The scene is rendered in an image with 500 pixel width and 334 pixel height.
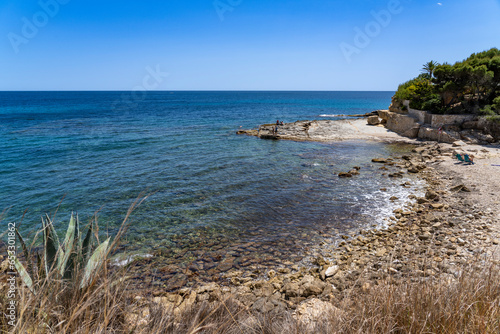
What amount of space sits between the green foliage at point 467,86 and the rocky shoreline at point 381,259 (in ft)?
58.0

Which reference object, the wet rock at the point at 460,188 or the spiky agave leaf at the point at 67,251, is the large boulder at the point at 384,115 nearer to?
the wet rock at the point at 460,188

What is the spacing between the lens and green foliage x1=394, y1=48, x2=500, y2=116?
24819 millimetres

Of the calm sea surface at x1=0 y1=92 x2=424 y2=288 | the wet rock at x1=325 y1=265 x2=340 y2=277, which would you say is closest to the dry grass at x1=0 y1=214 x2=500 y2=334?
the calm sea surface at x1=0 y1=92 x2=424 y2=288

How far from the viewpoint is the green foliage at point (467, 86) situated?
81.4ft

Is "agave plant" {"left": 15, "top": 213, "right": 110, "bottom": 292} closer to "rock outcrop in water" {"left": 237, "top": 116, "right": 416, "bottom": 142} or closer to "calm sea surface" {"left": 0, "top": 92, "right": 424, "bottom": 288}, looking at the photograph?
"calm sea surface" {"left": 0, "top": 92, "right": 424, "bottom": 288}

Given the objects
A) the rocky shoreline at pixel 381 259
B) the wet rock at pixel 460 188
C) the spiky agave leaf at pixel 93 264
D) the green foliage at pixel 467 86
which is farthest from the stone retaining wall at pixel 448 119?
the spiky agave leaf at pixel 93 264

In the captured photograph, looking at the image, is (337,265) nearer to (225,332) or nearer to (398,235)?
(398,235)

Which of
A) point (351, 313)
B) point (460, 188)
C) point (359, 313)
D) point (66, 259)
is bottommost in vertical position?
point (460, 188)

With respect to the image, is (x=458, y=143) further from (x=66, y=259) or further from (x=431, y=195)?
(x=66, y=259)

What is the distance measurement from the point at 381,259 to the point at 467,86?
95.1 ft

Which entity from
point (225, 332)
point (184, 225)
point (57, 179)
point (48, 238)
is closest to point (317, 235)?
point (184, 225)

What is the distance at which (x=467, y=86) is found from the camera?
27.0 metres

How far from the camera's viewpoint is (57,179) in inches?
636

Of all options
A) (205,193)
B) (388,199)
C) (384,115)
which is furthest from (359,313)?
(384,115)
